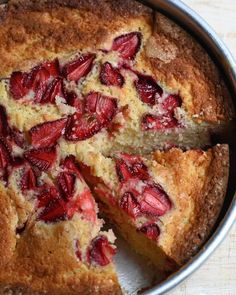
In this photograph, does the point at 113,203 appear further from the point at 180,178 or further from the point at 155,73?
the point at 155,73

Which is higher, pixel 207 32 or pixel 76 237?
pixel 207 32

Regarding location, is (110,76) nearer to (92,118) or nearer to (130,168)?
(92,118)

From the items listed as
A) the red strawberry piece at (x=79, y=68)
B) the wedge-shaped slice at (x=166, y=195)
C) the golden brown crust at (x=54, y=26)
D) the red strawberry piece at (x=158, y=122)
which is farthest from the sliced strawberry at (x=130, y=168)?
the golden brown crust at (x=54, y=26)

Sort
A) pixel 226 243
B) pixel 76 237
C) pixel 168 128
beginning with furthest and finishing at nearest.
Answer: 1. pixel 226 243
2. pixel 168 128
3. pixel 76 237

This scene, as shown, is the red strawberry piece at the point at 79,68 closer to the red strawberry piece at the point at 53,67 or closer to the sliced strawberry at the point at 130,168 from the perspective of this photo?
the red strawberry piece at the point at 53,67

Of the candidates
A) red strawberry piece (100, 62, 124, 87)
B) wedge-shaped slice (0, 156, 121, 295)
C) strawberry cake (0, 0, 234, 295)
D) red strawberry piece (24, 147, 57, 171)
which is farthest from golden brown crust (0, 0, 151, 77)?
wedge-shaped slice (0, 156, 121, 295)

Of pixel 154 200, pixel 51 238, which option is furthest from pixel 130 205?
pixel 51 238

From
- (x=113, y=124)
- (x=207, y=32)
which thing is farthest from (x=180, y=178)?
(x=207, y=32)
